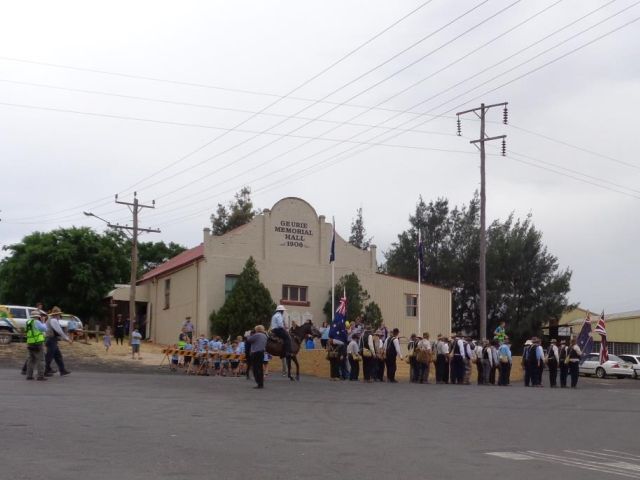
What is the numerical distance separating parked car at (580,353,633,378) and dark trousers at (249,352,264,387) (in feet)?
102

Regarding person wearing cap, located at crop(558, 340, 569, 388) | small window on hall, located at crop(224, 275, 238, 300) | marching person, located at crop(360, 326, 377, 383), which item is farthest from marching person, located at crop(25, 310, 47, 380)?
small window on hall, located at crop(224, 275, 238, 300)

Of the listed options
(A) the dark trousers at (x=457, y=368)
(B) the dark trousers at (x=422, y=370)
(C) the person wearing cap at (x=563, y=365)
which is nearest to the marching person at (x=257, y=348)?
(B) the dark trousers at (x=422, y=370)

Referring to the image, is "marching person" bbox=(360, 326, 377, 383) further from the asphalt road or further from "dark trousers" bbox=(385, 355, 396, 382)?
the asphalt road

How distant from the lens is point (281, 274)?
49438 mm

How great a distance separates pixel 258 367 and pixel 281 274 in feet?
82.0

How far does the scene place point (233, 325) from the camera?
4559 cm

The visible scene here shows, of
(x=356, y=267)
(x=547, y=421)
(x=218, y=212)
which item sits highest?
(x=218, y=212)

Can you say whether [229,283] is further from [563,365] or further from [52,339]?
[52,339]

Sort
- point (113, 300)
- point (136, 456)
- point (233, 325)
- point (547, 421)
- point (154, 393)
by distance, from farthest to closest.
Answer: point (113, 300)
point (233, 325)
point (154, 393)
point (547, 421)
point (136, 456)

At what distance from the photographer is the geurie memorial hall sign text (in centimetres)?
4984

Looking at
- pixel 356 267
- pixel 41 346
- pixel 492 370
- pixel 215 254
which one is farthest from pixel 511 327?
pixel 41 346

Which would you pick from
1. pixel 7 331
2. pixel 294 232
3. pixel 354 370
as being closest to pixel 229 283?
pixel 294 232

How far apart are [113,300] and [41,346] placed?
1344 inches

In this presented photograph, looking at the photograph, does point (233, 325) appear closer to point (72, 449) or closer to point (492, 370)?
point (492, 370)
